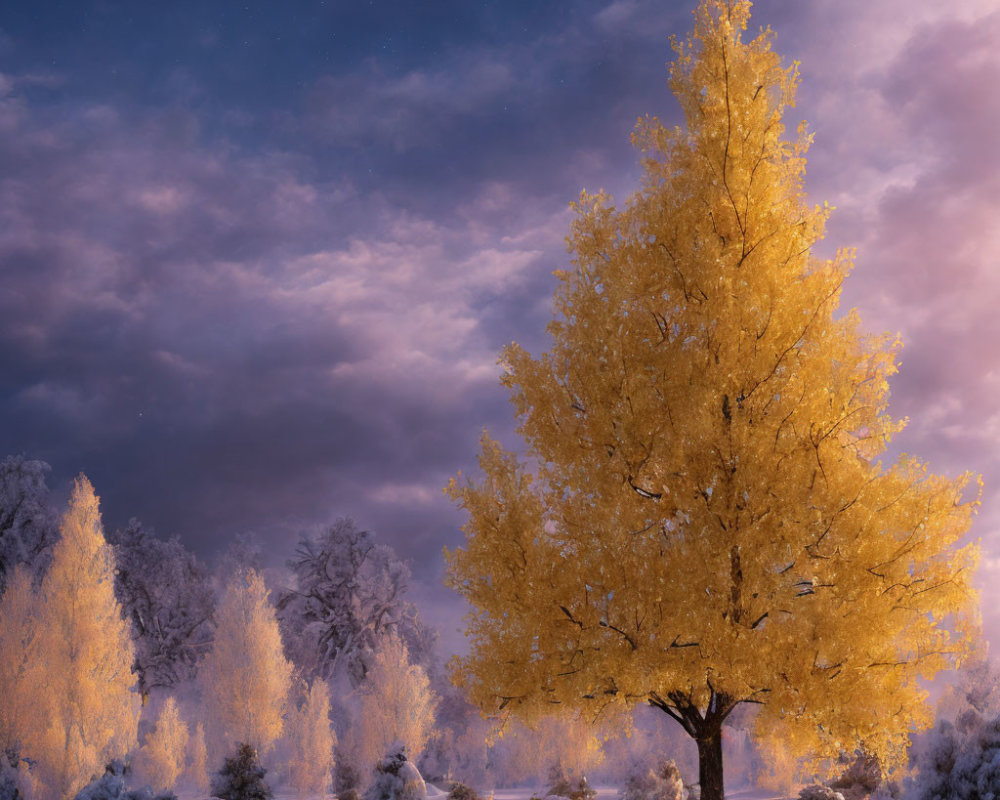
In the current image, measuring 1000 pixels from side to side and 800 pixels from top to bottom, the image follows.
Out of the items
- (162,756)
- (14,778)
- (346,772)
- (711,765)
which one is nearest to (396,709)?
(346,772)

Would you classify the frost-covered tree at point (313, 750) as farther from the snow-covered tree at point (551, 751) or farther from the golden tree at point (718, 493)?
the golden tree at point (718, 493)

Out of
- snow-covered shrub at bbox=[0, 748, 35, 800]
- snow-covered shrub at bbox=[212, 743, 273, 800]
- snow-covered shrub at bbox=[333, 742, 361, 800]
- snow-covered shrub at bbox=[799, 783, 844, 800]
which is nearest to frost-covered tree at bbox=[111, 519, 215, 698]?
snow-covered shrub at bbox=[333, 742, 361, 800]

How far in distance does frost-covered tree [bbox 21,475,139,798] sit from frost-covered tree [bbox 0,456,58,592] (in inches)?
550

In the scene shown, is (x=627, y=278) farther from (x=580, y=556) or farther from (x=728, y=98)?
(x=580, y=556)

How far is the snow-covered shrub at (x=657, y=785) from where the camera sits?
24.0 meters

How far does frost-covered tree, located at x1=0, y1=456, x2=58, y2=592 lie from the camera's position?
3519 cm

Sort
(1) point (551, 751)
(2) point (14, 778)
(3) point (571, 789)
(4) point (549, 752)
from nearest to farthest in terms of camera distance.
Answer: (2) point (14, 778)
(3) point (571, 789)
(1) point (551, 751)
(4) point (549, 752)

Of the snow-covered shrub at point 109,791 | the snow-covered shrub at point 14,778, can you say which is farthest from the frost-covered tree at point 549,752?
the snow-covered shrub at point 14,778

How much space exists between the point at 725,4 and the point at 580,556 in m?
6.50

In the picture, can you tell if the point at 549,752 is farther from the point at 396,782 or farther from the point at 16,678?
the point at 16,678

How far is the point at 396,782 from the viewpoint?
2261cm

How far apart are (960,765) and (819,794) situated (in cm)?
763

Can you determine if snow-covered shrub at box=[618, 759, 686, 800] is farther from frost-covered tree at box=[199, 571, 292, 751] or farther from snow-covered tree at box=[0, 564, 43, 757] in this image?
snow-covered tree at box=[0, 564, 43, 757]

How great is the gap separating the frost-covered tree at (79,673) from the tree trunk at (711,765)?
2015 centimetres
